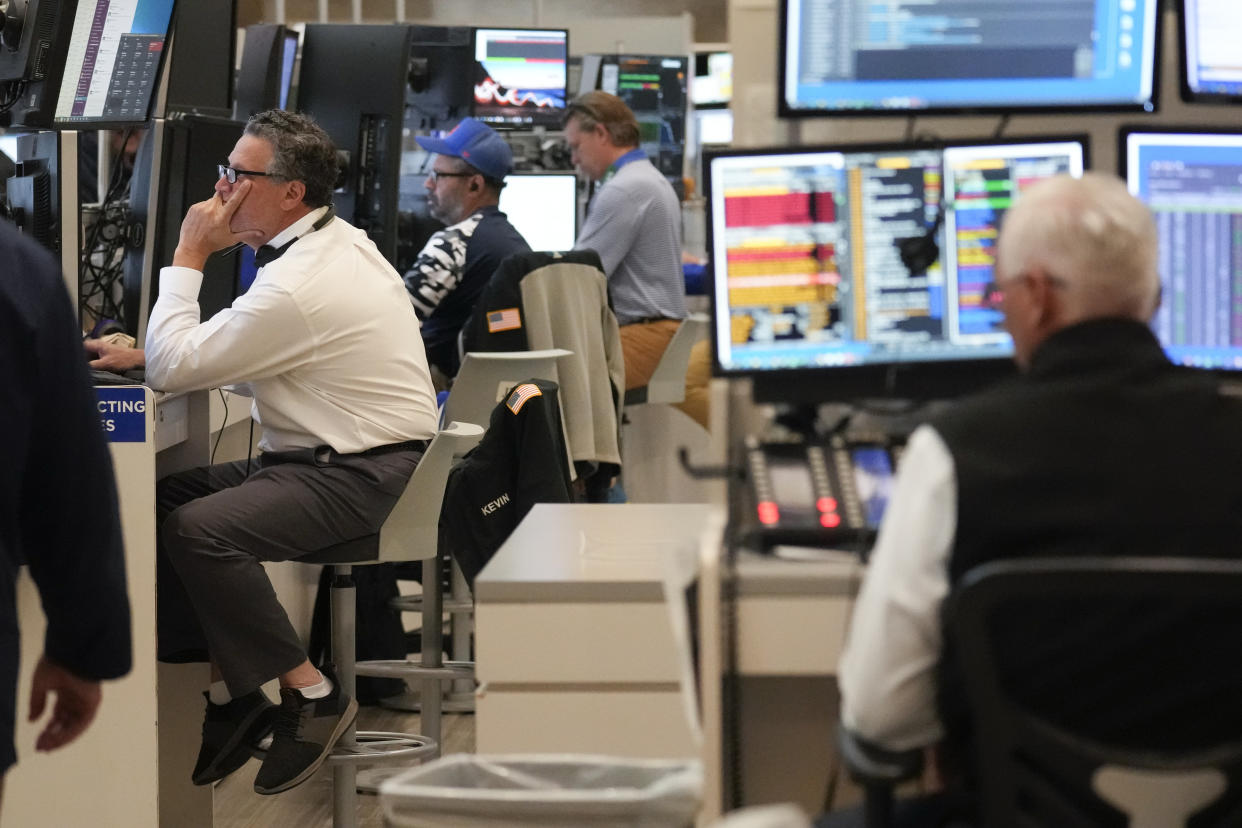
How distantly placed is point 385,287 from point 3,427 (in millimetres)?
1643

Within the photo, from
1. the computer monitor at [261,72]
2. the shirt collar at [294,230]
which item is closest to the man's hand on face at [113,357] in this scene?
the shirt collar at [294,230]

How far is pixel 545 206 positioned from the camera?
616 cm

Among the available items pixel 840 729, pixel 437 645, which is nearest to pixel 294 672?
pixel 437 645

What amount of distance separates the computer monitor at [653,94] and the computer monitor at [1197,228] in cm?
488

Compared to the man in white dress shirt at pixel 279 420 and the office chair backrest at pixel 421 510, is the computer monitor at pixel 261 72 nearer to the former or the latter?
the man in white dress shirt at pixel 279 420

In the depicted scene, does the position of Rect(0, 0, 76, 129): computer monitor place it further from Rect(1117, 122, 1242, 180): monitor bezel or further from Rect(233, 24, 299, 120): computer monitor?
Rect(1117, 122, 1242, 180): monitor bezel

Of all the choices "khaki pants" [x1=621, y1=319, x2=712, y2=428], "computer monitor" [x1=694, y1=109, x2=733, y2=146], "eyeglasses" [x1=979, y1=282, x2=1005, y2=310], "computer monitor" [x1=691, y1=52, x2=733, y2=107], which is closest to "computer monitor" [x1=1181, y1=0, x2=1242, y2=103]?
"eyeglasses" [x1=979, y1=282, x2=1005, y2=310]

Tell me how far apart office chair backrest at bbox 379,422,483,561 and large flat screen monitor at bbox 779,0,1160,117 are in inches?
52.1

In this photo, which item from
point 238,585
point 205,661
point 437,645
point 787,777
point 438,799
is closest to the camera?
point 438,799

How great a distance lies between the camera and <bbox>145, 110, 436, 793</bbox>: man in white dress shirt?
294cm

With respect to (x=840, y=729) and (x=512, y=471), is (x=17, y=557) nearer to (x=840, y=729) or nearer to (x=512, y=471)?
(x=840, y=729)

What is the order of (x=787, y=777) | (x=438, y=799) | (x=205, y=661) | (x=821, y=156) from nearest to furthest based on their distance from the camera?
1. (x=438, y=799)
2. (x=821, y=156)
3. (x=787, y=777)
4. (x=205, y=661)

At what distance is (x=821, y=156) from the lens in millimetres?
2080

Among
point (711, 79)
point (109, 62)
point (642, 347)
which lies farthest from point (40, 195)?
point (711, 79)
